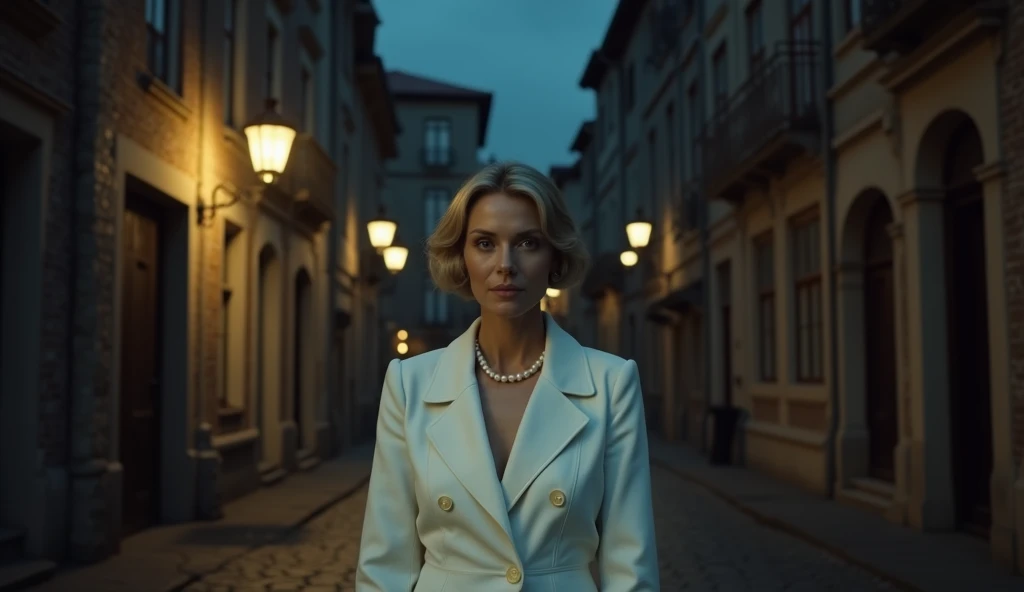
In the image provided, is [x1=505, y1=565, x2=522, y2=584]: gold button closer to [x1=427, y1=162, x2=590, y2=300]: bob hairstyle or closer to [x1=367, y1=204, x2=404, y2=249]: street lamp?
[x1=427, y1=162, x2=590, y2=300]: bob hairstyle

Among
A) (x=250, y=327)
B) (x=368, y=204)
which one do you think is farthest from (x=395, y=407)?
(x=368, y=204)

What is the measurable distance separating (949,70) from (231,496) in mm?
9142

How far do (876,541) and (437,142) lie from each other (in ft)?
161

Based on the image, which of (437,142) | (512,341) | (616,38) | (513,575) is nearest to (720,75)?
(616,38)

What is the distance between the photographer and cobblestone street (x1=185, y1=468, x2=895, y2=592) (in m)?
8.44

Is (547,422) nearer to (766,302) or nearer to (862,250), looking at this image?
(862,250)

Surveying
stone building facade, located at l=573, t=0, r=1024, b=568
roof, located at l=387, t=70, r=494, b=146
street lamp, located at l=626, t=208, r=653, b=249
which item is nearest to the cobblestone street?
stone building facade, located at l=573, t=0, r=1024, b=568

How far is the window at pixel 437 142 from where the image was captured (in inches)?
2264

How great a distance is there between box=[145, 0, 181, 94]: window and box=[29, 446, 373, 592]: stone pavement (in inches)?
176

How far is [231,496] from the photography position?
46.1ft

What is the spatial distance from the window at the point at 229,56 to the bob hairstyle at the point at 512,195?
12284 mm

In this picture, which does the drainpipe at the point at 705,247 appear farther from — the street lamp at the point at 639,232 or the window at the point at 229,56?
the window at the point at 229,56

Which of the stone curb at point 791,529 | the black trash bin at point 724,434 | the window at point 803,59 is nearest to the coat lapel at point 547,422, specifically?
the stone curb at point 791,529

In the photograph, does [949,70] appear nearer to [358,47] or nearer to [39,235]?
[39,235]
